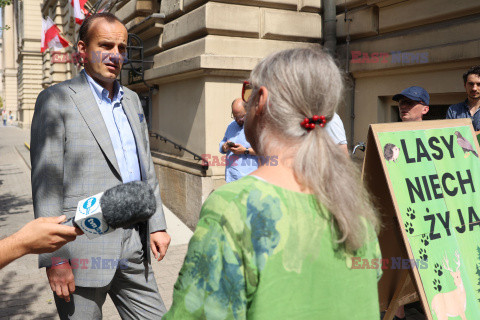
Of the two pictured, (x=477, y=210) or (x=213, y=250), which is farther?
(x=477, y=210)

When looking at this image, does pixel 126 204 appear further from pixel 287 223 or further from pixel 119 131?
pixel 119 131

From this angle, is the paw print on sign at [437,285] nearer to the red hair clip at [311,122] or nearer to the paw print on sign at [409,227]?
the paw print on sign at [409,227]

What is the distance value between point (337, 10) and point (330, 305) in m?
6.15

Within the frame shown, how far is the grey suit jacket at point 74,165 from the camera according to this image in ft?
7.16

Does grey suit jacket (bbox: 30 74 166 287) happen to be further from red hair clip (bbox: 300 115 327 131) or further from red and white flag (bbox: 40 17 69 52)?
red and white flag (bbox: 40 17 69 52)

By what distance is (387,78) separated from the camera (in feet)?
19.4

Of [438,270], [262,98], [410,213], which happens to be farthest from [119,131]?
[438,270]

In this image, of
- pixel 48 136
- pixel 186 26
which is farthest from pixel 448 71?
pixel 48 136

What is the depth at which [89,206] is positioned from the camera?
1346mm

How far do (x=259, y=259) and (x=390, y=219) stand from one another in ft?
6.54

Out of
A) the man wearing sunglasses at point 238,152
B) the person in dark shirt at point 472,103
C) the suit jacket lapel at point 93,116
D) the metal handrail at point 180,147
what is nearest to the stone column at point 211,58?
the metal handrail at point 180,147

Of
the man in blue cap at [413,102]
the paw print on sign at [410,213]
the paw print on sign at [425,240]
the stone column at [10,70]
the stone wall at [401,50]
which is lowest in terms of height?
the paw print on sign at [425,240]

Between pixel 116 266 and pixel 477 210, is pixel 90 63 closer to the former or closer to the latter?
pixel 116 266

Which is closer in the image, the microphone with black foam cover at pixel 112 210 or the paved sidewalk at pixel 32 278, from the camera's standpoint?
the microphone with black foam cover at pixel 112 210
